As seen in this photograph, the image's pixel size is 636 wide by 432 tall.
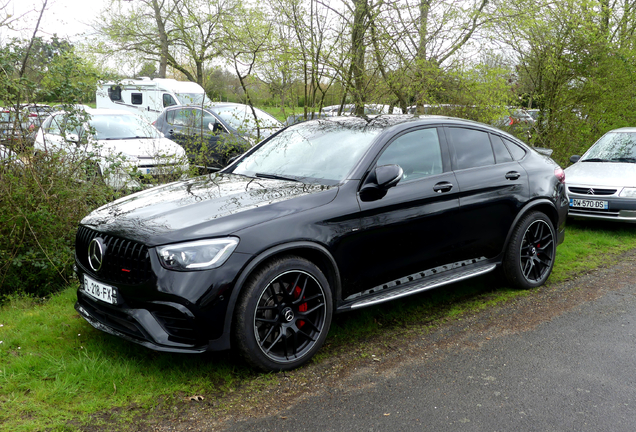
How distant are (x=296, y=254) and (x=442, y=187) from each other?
1.60 m

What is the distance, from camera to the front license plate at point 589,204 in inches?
318

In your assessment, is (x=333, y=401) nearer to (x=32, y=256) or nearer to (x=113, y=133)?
(x=32, y=256)

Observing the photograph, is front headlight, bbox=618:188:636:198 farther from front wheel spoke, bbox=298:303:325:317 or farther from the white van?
the white van

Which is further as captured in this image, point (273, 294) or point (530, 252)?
point (530, 252)

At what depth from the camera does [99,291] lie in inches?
140

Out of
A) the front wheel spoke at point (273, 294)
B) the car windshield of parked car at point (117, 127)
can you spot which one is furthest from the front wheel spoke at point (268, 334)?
the car windshield of parked car at point (117, 127)

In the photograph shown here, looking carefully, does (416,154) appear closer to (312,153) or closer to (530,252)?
(312,153)

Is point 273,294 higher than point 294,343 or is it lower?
higher

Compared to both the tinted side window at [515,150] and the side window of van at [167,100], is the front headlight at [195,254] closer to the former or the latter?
the tinted side window at [515,150]

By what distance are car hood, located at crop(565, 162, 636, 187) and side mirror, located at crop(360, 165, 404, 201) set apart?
5.58m

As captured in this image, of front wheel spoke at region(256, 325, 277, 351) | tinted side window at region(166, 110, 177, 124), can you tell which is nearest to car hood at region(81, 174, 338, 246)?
front wheel spoke at region(256, 325, 277, 351)

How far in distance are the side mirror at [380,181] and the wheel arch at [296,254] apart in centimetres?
59

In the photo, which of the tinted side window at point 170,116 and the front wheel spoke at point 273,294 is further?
the tinted side window at point 170,116

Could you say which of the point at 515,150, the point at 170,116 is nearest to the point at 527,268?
the point at 515,150
